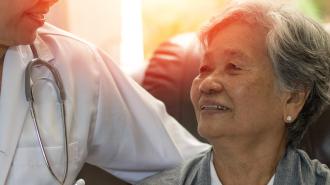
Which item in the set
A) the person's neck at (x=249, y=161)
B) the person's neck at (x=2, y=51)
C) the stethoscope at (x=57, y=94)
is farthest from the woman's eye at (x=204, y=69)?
the person's neck at (x=2, y=51)

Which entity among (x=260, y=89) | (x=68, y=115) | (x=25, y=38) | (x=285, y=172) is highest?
(x=25, y=38)

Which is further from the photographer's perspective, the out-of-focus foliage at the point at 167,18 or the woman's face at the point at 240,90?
the out-of-focus foliage at the point at 167,18

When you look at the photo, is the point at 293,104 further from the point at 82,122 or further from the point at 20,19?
the point at 20,19

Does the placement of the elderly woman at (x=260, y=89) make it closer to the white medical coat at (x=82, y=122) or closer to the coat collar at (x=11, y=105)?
the white medical coat at (x=82, y=122)

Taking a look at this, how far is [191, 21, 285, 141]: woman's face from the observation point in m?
1.22

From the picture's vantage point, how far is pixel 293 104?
130cm

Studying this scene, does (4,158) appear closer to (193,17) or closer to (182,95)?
(182,95)

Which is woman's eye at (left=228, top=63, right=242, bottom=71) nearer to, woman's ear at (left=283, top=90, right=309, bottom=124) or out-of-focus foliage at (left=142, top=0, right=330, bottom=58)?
woman's ear at (left=283, top=90, right=309, bottom=124)

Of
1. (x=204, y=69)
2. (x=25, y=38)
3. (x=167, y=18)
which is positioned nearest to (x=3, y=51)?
(x=25, y=38)

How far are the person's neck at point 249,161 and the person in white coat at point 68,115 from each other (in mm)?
238

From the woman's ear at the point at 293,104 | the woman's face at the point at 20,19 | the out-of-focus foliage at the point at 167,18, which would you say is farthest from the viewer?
the out-of-focus foliage at the point at 167,18

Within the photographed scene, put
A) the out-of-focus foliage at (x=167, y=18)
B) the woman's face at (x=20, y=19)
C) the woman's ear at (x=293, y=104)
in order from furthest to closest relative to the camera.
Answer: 1. the out-of-focus foliage at (x=167, y=18)
2. the woman's ear at (x=293, y=104)
3. the woman's face at (x=20, y=19)

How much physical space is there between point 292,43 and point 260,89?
13 cm

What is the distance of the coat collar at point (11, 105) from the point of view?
4.13 ft
